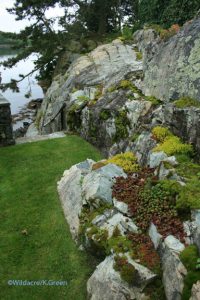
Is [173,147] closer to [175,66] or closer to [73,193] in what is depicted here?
[73,193]

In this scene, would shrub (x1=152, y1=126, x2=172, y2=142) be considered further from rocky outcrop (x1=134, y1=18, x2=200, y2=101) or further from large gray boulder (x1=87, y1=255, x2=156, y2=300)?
large gray boulder (x1=87, y1=255, x2=156, y2=300)

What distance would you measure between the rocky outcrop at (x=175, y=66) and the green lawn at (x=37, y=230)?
15.8ft

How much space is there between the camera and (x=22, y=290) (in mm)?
10055

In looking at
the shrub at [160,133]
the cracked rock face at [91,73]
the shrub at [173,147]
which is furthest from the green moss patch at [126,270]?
the cracked rock face at [91,73]

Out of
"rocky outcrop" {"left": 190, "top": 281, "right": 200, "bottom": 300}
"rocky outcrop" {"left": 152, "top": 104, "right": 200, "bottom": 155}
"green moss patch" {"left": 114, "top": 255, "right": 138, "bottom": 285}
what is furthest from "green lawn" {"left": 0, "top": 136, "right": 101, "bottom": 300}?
"rocky outcrop" {"left": 152, "top": 104, "right": 200, "bottom": 155}

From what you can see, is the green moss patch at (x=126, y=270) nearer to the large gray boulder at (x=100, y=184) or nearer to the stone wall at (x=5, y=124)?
the large gray boulder at (x=100, y=184)

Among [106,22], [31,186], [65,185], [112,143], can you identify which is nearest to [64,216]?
[65,185]

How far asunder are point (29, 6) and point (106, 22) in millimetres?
9781

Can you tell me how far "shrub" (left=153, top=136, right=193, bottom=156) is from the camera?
12.3 metres

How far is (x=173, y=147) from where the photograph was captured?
40.9 feet

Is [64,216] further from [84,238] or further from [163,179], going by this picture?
[163,179]

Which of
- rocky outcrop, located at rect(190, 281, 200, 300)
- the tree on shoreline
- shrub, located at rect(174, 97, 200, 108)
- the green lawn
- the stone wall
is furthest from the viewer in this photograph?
the tree on shoreline

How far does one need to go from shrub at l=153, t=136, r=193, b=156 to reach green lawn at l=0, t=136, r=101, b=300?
4.49m

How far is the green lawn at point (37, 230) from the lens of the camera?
10.2m
